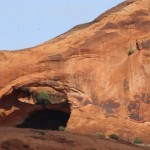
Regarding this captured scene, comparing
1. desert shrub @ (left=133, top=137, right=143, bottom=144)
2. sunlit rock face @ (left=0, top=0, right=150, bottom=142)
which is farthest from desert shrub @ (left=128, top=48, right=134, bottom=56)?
desert shrub @ (left=133, top=137, right=143, bottom=144)

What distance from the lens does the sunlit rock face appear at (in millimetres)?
23359

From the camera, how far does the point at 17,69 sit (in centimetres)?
2431

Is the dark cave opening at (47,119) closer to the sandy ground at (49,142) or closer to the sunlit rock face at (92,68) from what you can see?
the sunlit rock face at (92,68)

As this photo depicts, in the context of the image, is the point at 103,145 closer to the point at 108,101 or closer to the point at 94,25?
the point at 108,101

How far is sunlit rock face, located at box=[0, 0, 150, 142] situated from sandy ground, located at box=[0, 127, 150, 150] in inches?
275

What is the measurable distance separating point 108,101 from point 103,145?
8.03 m

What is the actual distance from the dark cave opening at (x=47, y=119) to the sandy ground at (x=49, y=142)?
9.15m

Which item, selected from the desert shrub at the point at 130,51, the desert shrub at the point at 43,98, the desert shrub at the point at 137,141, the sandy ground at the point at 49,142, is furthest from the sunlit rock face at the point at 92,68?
the sandy ground at the point at 49,142

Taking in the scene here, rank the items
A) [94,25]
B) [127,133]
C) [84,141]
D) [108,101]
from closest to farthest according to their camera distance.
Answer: [84,141], [127,133], [108,101], [94,25]

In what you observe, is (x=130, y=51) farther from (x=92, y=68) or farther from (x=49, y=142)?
(x=49, y=142)

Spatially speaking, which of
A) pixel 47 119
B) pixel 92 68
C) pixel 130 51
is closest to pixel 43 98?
pixel 47 119

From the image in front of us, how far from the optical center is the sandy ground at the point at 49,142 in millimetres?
13328

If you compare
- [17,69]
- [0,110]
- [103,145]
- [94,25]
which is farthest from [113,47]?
[103,145]

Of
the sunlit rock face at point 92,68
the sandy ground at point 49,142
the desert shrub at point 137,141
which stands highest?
the sunlit rock face at point 92,68
